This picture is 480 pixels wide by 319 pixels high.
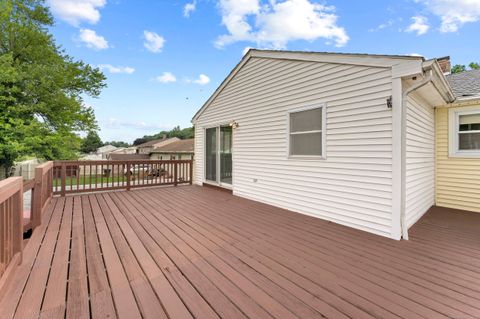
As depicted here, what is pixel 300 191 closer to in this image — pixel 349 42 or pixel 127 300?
pixel 127 300

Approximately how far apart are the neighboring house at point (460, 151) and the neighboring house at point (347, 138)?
0.02m

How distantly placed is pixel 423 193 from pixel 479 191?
119 cm

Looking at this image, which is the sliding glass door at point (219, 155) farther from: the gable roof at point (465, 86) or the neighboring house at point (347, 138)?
the gable roof at point (465, 86)

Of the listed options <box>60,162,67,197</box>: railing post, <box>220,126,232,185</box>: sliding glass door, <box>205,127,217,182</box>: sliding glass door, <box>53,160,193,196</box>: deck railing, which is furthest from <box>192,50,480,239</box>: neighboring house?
<box>60,162,67,197</box>: railing post

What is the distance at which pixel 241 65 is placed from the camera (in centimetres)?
598

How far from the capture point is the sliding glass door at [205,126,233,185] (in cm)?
659

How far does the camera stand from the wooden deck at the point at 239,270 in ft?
5.28

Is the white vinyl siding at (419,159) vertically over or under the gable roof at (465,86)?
under

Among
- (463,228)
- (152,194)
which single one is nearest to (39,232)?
(152,194)

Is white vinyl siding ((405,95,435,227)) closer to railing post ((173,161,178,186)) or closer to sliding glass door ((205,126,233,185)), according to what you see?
sliding glass door ((205,126,233,185))

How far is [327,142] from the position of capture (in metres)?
3.88

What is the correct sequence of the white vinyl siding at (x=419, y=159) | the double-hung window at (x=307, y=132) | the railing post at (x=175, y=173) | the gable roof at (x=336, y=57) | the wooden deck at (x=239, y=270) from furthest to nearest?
1. the railing post at (x=175, y=173)
2. the double-hung window at (x=307, y=132)
3. the white vinyl siding at (x=419, y=159)
4. the gable roof at (x=336, y=57)
5. the wooden deck at (x=239, y=270)

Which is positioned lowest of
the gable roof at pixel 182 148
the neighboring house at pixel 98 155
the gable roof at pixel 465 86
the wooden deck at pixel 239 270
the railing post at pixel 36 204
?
the wooden deck at pixel 239 270

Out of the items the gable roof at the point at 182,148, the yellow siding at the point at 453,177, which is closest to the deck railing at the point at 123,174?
the yellow siding at the point at 453,177
